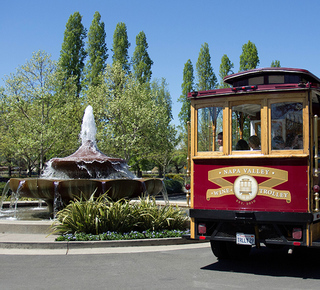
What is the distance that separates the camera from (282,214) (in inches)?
269

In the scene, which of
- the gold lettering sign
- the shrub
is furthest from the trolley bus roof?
the shrub

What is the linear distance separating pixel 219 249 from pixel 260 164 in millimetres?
2189

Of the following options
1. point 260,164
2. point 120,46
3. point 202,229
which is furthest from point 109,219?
point 120,46

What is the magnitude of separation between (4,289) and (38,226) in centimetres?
435

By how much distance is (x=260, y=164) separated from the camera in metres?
7.10

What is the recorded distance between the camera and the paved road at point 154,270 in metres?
6.54

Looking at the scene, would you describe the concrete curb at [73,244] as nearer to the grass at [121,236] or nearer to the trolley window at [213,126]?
the grass at [121,236]

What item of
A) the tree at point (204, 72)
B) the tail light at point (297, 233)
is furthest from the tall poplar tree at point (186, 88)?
the tail light at point (297, 233)

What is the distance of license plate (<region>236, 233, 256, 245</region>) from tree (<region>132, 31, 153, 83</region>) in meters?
38.2

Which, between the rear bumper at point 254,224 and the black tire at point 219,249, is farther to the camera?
the black tire at point 219,249

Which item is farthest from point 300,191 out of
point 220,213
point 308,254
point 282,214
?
point 308,254

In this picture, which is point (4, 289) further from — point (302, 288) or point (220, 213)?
point (302, 288)

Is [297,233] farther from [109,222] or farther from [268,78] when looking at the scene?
[109,222]

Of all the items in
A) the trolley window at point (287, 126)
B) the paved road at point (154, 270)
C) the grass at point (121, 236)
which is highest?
the trolley window at point (287, 126)
